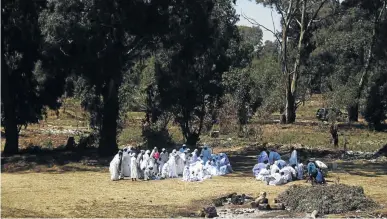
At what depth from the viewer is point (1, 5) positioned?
3050 centimetres

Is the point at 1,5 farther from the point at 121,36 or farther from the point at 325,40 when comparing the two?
the point at 325,40

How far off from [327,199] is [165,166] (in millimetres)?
8148

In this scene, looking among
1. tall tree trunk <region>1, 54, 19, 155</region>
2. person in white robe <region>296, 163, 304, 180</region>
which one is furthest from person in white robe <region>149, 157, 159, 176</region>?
tall tree trunk <region>1, 54, 19, 155</region>

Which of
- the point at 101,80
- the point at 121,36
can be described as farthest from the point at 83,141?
the point at 121,36

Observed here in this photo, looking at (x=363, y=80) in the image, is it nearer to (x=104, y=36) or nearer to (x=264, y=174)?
(x=104, y=36)

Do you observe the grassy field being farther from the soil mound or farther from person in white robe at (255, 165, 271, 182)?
the soil mound

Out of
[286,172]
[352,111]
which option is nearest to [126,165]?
[286,172]

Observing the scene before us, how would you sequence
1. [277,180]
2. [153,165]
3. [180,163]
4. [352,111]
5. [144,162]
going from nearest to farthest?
[277,180] → [144,162] → [153,165] → [180,163] → [352,111]

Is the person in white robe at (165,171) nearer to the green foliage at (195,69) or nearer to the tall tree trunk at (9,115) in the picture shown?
the green foliage at (195,69)

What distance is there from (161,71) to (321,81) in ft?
92.5

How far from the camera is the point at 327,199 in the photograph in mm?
17484

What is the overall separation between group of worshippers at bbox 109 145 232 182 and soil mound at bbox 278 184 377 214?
5.71 meters

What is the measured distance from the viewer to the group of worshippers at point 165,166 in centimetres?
2377

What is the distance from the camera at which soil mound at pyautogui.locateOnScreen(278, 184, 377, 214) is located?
17141 millimetres
